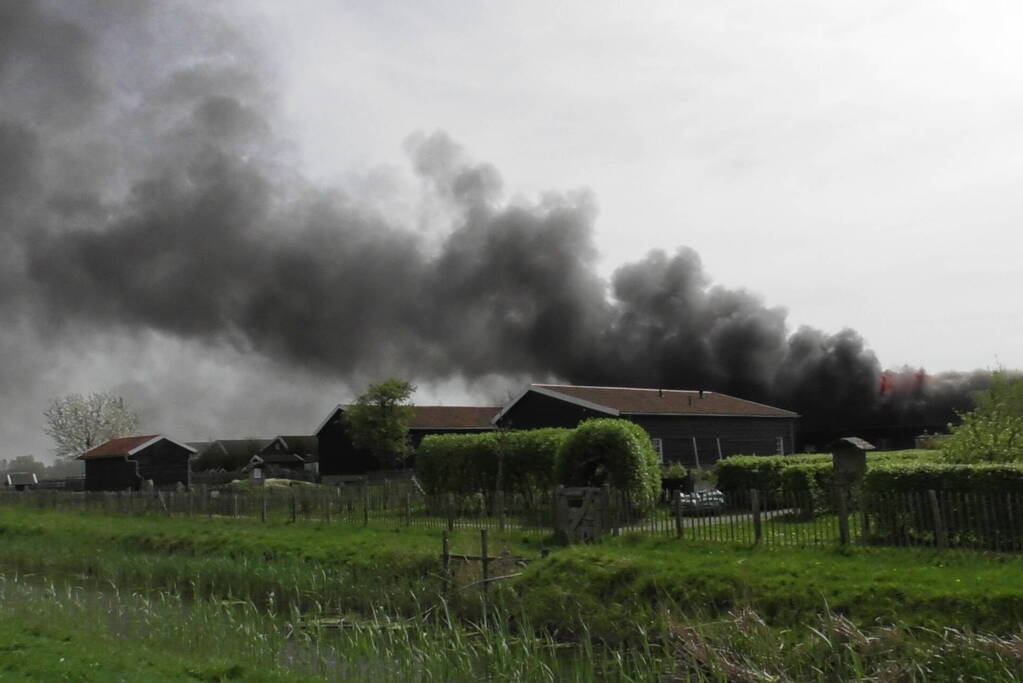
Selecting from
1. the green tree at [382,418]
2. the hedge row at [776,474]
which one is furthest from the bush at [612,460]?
the green tree at [382,418]

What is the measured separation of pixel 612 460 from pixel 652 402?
18.3 meters

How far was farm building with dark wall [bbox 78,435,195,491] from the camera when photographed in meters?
55.1

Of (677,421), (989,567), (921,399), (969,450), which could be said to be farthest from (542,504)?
(921,399)

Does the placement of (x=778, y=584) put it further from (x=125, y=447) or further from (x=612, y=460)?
(x=125, y=447)

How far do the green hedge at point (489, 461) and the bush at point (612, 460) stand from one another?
84 cm

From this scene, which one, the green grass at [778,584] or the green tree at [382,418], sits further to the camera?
the green tree at [382,418]

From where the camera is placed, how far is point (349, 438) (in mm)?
61344

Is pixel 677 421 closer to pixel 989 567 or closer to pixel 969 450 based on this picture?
pixel 969 450

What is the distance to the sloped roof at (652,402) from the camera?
41594 millimetres

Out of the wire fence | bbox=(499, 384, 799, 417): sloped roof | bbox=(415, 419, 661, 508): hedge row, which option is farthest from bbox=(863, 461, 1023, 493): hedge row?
bbox=(499, 384, 799, 417): sloped roof

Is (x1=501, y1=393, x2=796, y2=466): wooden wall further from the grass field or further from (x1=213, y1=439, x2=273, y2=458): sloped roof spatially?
(x1=213, y1=439, x2=273, y2=458): sloped roof

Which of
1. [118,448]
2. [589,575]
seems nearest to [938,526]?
[589,575]

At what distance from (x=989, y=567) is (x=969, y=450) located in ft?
23.2

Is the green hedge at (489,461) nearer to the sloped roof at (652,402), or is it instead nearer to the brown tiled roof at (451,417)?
the sloped roof at (652,402)
